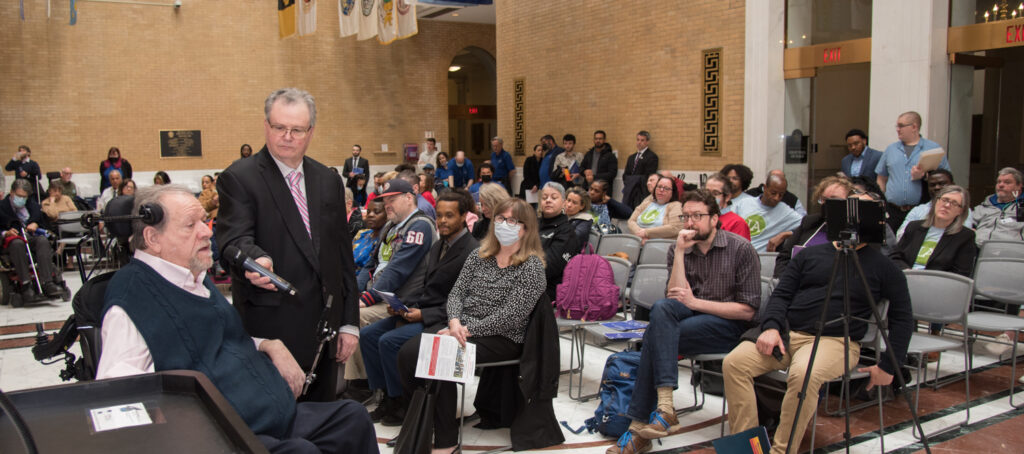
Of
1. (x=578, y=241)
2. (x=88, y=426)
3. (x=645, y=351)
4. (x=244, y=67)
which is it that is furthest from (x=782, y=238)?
(x=244, y=67)

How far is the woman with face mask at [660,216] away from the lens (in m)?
7.29

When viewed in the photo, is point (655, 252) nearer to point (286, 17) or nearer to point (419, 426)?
point (419, 426)

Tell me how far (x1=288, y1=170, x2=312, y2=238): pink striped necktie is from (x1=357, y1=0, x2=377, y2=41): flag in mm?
14253

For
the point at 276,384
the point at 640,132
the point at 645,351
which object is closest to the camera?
the point at 276,384

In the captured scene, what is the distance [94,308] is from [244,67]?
1705 cm

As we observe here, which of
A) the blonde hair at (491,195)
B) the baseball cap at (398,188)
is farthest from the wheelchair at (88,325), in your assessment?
the blonde hair at (491,195)

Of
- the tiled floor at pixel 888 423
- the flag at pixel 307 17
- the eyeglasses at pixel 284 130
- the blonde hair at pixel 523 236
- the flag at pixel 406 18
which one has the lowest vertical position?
the tiled floor at pixel 888 423

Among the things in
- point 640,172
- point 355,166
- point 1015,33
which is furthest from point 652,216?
point 355,166

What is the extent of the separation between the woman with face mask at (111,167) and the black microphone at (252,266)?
1500 cm

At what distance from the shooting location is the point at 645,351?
4.23m

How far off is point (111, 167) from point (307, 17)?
17.2ft

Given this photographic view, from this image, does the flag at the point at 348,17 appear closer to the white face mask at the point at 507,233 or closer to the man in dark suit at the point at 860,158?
the man in dark suit at the point at 860,158

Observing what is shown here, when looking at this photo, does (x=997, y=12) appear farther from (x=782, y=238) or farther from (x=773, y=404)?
(x=773, y=404)

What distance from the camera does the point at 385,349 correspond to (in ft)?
15.3
